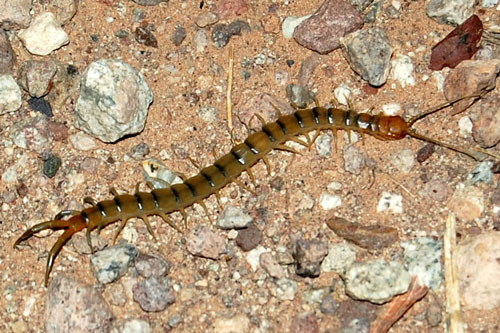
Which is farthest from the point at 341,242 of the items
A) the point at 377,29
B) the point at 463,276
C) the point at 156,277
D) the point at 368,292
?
the point at 377,29

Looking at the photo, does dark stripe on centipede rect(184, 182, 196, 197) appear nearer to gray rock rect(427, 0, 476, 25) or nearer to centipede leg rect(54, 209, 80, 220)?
centipede leg rect(54, 209, 80, 220)

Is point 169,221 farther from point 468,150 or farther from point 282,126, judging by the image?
point 468,150

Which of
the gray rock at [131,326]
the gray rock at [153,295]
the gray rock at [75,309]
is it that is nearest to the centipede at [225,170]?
the gray rock at [75,309]

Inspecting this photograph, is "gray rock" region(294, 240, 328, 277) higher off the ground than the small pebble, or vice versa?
"gray rock" region(294, 240, 328, 277)

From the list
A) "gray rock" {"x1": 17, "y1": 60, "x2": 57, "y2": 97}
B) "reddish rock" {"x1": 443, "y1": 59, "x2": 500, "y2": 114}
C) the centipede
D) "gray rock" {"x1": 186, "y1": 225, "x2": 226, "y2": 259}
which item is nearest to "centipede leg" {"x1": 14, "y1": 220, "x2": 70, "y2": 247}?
the centipede

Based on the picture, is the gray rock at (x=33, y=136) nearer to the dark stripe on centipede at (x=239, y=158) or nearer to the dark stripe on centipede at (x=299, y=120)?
the dark stripe on centipede at (x=239, y=158)

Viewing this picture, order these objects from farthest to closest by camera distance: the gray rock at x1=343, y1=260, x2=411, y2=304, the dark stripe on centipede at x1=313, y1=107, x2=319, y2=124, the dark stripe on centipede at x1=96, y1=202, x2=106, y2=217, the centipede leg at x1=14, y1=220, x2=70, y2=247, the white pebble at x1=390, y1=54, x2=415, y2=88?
the white pebble at x1=390, y1=54, x2=415, y2=88
the dark stripe on centipede at x1=313, y1=107, x2=319, y2=124
the dark stripe on centipede at x1=96, y1=202, x2=106, y2=217
the centipede leg at x1=14, y1=220, x2=70, y2=247
the gray rock at x1=343, y1=260, x2=411, y2=304
